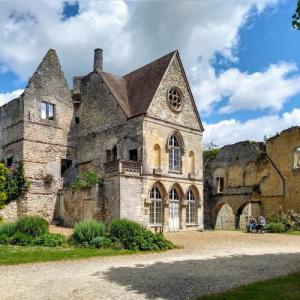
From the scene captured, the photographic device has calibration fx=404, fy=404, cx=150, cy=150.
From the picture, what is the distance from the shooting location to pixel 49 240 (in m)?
14.9

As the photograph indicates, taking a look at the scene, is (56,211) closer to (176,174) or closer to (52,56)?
(176,174)

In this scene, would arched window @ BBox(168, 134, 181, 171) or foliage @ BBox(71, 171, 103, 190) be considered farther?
arched window @ BBox(168, 134, 181, 171)

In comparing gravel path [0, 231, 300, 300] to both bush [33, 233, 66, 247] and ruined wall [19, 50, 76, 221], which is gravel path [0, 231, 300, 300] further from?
ruined wall [19, 50, 76, 221]

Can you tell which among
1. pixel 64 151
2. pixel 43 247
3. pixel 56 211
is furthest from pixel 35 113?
pixel 43 247

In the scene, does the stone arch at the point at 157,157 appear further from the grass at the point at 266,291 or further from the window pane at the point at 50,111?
the grass at the point at 266,291

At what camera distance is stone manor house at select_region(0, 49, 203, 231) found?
23.0m

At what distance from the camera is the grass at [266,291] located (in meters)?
7.07

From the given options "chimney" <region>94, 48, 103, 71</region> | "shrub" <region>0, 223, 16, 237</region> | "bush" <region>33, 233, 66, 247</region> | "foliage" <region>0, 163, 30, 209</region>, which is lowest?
"bush" <region>33, 233, 66, 247</region>

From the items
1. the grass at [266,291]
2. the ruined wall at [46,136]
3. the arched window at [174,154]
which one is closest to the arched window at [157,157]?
the arched window at [174,154]

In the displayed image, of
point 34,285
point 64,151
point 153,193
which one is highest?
point 64,151

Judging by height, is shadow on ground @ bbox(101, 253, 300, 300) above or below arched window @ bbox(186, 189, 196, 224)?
below

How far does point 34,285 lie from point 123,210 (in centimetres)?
1279

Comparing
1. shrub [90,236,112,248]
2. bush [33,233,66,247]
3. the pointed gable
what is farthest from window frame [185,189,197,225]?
bush [33,233,66,247]

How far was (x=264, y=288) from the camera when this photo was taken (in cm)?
778
